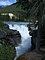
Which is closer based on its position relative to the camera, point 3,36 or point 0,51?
point 0,51

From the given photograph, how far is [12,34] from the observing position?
1084 cm

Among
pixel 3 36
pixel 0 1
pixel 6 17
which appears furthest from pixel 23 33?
pixel 6 17

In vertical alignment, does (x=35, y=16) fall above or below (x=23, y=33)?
above

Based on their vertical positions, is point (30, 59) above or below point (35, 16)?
below

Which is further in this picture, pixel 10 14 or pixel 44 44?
pixel 10 14

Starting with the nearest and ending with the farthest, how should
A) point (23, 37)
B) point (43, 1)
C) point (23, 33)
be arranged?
point (43, 1), point (23, 37), point (23, 33)

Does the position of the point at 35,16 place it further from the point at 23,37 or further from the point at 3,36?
the point at 23,37

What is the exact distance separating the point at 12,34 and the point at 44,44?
16.2ft

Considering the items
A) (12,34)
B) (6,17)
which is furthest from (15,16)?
(12,34)

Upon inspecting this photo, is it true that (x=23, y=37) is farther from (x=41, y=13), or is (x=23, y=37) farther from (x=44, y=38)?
(x=41, y=13)

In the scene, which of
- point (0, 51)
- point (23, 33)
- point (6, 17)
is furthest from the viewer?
point (6, 17)

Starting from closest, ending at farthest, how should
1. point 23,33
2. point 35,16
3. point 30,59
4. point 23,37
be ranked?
point 35,16 → point 30,59 → point 23,37 → point 23,33

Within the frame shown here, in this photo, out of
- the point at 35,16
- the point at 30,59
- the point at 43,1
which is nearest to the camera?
the point at 43,1

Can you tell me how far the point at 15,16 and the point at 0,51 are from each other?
12206 mm
